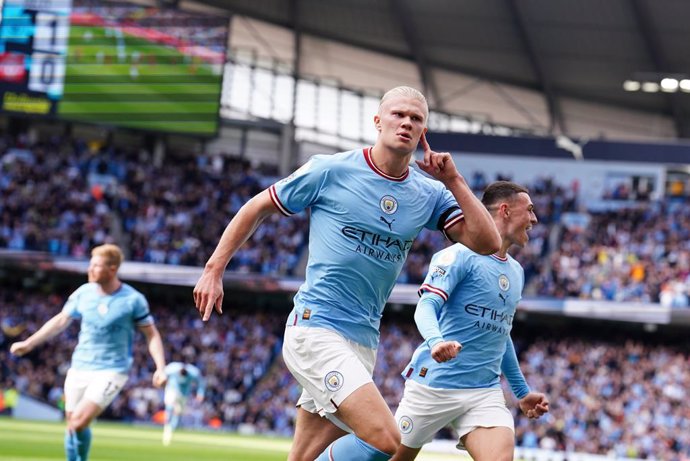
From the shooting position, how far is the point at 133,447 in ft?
71.2

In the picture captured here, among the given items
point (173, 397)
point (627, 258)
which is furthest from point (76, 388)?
point (627, 258)

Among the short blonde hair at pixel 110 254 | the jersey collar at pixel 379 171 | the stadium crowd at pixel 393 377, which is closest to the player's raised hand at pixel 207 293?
the jersey collar at pixel 379 171

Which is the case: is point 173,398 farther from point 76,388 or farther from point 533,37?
point 533,37

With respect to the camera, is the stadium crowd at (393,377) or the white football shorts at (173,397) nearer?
the white football shorts at (173,397)

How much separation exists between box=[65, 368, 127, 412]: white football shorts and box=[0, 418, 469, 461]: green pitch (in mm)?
4723

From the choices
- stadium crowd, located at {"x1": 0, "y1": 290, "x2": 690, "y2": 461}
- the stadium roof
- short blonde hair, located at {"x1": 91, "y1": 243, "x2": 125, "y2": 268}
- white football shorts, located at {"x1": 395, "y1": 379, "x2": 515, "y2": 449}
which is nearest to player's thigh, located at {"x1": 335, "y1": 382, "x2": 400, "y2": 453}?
white football shorts, located at {"x1": 395, "y1": 379, "x2": 515, "y2": 449}

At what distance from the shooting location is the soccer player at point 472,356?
796 centimetres

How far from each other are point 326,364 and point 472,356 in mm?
1977

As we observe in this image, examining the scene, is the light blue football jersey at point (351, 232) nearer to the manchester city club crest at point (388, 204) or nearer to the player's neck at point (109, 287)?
the manchester city club crest at point (388, 204)

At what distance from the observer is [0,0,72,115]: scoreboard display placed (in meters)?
38.6

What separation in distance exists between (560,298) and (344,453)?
32.6 m

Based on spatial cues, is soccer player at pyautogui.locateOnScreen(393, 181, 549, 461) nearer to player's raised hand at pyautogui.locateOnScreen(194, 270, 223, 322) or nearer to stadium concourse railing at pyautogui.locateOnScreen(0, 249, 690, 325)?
player's raised hand at pyautogui.locateOnScreen(194, 270, 223, 322)

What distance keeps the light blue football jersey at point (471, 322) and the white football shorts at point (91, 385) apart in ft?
13.1

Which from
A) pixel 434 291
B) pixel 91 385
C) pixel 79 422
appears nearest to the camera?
pixel 434 291
